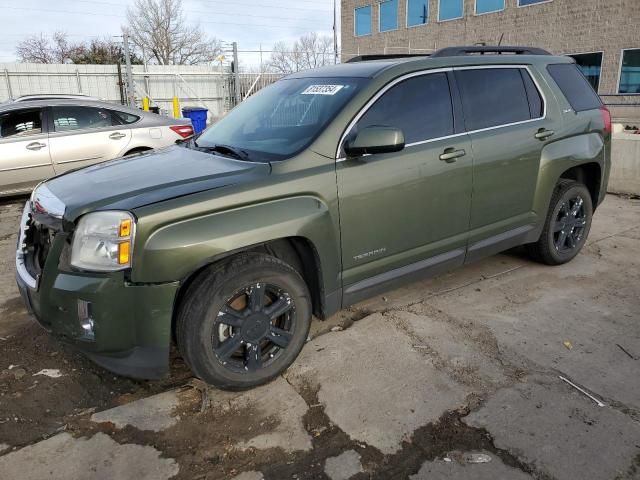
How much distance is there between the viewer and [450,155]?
358cm

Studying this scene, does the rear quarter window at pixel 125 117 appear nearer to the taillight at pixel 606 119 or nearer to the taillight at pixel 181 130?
the taillight at pixel 181 130

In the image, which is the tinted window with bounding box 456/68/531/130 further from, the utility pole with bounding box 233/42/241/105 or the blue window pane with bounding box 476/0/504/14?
the blue window pane with bounding box 476/0/504/14

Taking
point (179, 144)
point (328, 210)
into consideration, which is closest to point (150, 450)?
point (328, 210)

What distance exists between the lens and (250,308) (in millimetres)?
2891

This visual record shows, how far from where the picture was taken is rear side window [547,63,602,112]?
452cm

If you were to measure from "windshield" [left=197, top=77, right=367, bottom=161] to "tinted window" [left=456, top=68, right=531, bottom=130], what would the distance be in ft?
3.00

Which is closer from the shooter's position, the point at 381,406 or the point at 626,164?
the point at 381,406

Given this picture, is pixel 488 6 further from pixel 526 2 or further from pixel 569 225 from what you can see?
pixel 569 225

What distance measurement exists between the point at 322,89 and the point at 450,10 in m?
22.6

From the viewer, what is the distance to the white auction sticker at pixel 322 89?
3.46m

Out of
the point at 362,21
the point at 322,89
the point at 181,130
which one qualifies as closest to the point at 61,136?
the point at 181,130

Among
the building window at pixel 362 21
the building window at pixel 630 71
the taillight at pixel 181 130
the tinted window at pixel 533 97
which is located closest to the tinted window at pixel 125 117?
the taillight at pixel 181 130

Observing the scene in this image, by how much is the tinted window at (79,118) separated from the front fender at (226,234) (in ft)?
19.1

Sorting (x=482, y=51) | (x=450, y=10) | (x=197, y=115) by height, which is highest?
(x=450, y=10)
